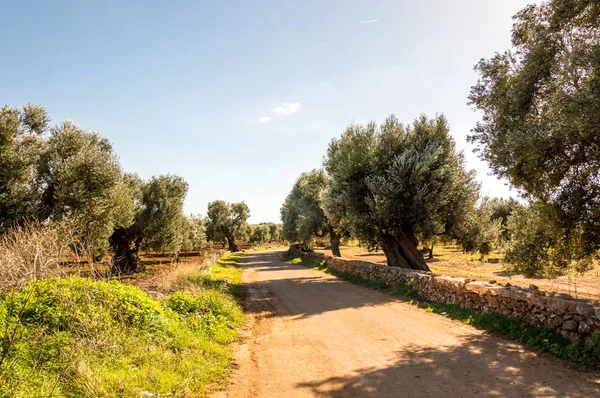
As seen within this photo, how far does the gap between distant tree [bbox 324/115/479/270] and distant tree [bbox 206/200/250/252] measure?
56634mm

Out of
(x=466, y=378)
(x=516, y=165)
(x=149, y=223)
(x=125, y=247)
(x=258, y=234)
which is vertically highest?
(x=516, y=165)

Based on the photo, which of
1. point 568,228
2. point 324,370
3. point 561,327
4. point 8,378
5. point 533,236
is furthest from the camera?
point 533,236

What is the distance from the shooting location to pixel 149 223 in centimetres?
3155

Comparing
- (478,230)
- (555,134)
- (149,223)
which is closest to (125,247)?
(149,223)

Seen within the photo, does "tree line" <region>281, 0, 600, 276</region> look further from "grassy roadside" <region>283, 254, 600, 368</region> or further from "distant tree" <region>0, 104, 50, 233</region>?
"distant tree" <region>0, 104, 50, 233</region>

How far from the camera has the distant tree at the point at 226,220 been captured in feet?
251

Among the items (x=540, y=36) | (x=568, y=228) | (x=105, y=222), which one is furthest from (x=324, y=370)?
(x=105, y=222)

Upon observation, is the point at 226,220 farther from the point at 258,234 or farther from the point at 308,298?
the point at 308,298

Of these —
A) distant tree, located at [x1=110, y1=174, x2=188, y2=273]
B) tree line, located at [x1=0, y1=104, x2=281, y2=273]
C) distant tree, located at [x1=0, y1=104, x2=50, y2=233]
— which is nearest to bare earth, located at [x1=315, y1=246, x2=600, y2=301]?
tree line, located at [x1=0, y1=104, x2=281, y2=273]

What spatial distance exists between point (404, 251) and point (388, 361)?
14697 mm

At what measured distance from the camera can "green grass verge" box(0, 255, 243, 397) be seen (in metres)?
4.97

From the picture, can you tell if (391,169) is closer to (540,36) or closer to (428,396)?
(540,36)

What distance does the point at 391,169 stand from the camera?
19.9 meters

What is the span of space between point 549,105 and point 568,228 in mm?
4163
